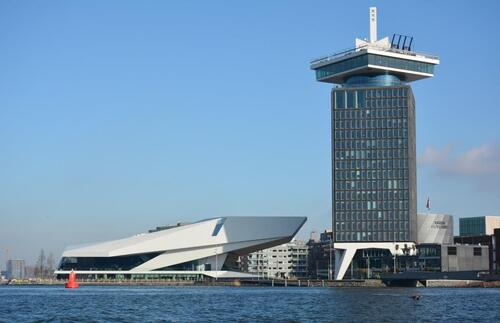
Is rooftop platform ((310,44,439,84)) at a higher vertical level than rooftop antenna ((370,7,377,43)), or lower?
lower

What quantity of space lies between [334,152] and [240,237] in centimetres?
3265

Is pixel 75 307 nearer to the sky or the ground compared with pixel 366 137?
nearer to the ground

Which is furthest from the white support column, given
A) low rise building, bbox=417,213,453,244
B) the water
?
the water

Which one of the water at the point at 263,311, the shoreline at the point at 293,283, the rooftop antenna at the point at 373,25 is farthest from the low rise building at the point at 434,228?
the water at the point at 263,311

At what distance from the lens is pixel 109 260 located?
189875 mm

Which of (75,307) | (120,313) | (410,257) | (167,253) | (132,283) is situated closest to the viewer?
(120,313)

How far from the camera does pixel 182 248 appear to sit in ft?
620

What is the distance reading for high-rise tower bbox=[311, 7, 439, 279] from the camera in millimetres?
167500

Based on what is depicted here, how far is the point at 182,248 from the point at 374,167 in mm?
46299

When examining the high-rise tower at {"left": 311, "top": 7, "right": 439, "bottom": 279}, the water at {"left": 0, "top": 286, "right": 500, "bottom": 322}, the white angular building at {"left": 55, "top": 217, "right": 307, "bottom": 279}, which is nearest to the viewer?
the water at {"left": 0, "top": 286, "right": 500, "bottom": 322}

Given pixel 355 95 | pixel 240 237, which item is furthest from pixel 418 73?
pixel 240 237

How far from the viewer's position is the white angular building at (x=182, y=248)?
188 meters

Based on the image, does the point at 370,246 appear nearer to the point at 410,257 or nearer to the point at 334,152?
the point at 410,257

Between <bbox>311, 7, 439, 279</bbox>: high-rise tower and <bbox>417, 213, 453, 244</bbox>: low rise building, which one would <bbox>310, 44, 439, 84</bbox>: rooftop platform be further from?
<bbox>417, 213, 453, 244</bbox>: low rise building
